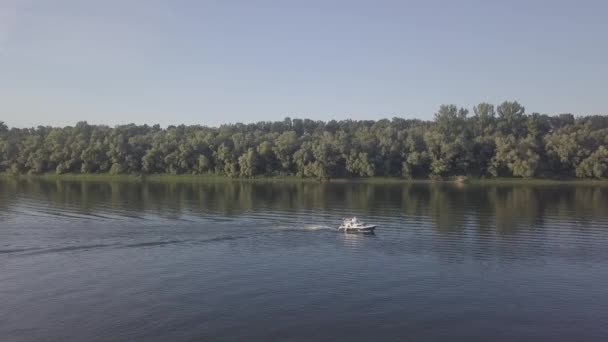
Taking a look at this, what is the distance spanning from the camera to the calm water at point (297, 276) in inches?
1192

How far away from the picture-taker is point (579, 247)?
170 ft

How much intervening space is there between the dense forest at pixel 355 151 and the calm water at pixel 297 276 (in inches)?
3036

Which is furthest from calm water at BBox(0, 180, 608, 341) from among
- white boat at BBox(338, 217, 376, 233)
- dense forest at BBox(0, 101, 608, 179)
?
dense forest at BBox(0, 101, 608, 179)

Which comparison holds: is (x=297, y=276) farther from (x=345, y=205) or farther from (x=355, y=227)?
(x=345, y=205)

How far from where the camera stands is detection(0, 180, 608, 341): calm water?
30284mm

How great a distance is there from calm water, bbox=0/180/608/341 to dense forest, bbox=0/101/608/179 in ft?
253

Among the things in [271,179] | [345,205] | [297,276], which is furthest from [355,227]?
[271,179]

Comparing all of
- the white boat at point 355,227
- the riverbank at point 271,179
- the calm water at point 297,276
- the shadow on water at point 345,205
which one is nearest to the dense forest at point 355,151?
the riverbank at point 271,179

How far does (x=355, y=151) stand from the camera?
157875 mm

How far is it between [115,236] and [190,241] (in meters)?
8.07

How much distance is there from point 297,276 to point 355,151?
119 m

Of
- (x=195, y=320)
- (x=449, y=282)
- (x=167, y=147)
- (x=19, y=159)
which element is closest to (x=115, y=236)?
(x=195, y=320)

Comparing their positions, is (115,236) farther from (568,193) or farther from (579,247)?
(568,193)

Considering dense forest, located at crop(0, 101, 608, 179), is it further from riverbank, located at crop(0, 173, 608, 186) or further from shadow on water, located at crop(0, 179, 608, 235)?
shadow on water, located at crop(0, 179, 608, 235)
